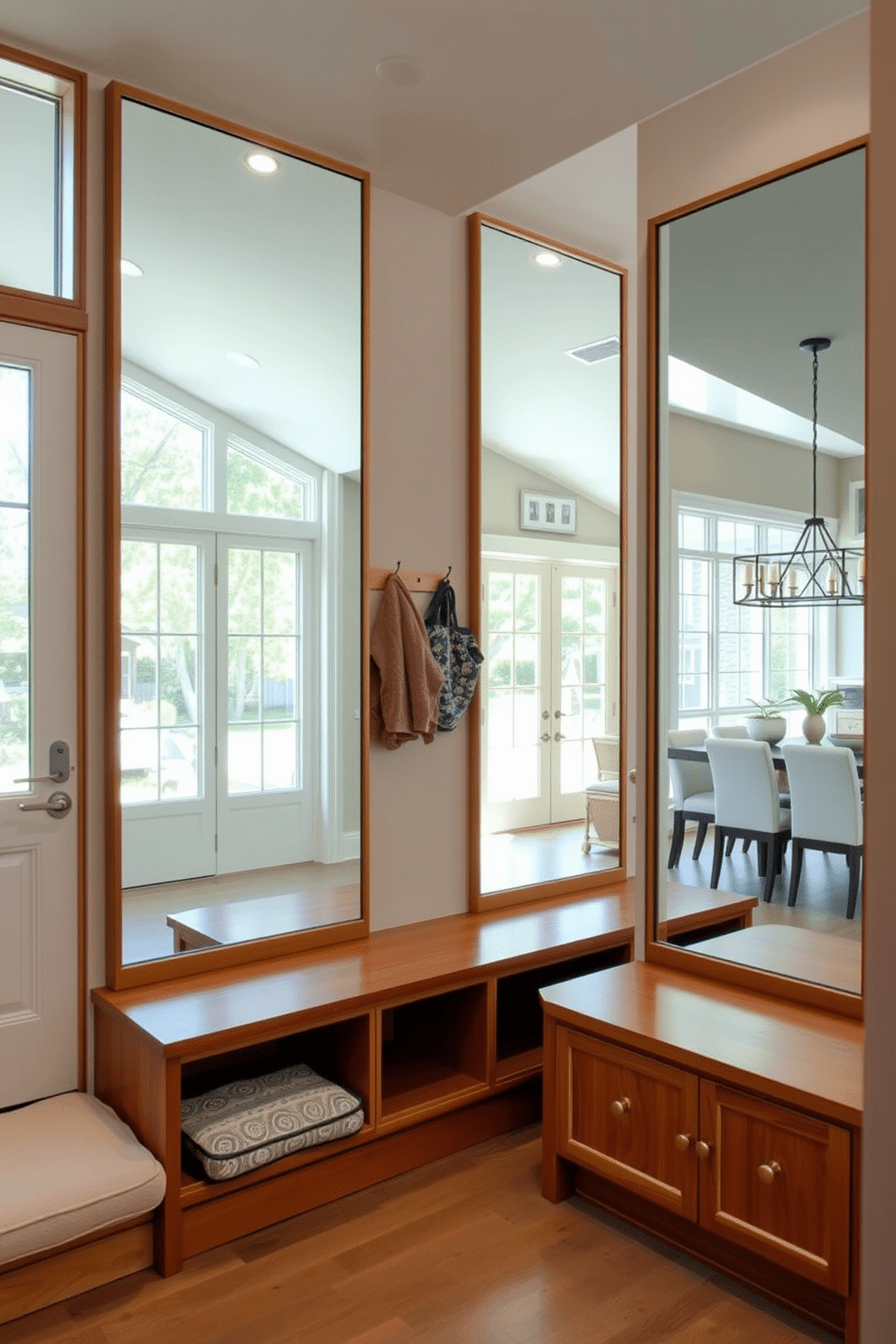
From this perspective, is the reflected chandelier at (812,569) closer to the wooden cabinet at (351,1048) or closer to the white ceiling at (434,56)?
the white ceiling at (434,56)

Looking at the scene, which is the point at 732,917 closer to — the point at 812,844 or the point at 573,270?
the point at 812,844

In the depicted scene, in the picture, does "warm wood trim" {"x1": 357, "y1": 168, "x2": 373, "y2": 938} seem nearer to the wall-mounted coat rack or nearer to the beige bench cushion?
the wall-mounted coat rack

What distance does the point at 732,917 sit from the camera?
267 centimetres

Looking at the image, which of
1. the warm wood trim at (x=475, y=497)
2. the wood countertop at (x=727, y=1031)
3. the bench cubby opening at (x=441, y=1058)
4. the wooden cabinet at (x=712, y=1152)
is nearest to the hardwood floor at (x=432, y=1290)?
the wooden cabinet at (x=712, y=1152)

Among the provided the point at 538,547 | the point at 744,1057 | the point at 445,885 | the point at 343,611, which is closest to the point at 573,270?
the point at 538,547

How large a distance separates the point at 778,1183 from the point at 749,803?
3.06 ft

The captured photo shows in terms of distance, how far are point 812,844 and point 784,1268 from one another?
0.91 m

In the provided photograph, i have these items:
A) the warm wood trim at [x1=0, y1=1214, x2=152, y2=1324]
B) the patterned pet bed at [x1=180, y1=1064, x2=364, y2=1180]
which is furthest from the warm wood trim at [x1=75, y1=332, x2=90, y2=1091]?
the warm wood trim at [x1=0, y1=1214, x2=152, y2=1324]

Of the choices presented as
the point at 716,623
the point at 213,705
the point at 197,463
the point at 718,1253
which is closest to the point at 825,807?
the point at 716,623

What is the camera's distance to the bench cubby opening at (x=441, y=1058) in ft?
9.05

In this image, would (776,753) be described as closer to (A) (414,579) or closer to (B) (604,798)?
(A) (414,579)

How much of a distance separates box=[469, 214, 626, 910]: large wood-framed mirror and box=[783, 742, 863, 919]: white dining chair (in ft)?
4.07

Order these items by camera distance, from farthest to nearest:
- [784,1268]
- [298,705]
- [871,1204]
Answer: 1. [298,705]
2. [784,1268]
3. [871,1204]

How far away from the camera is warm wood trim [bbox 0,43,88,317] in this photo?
8.16ft
